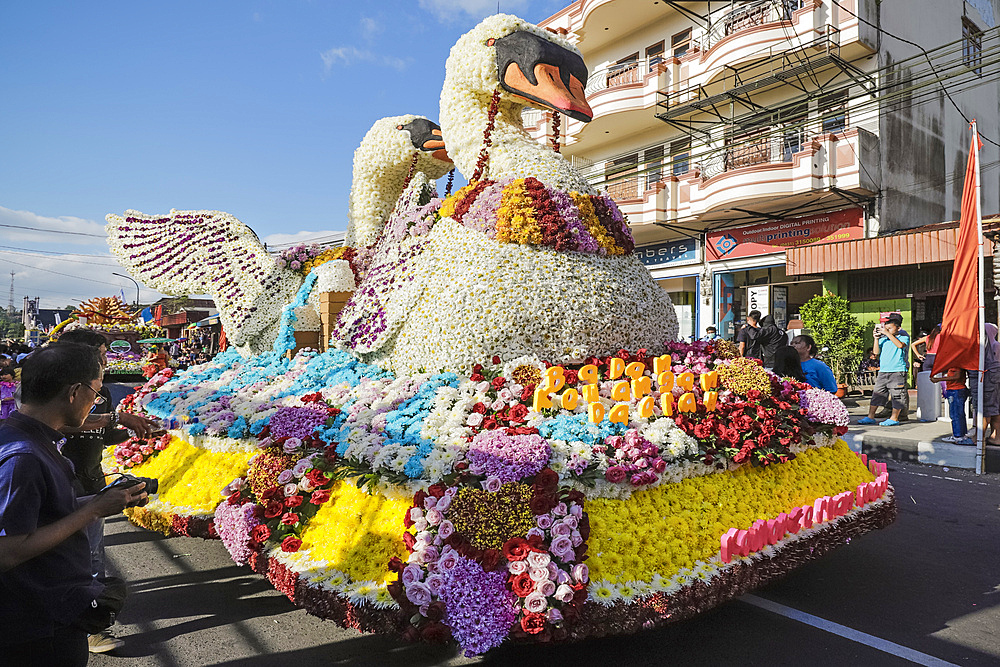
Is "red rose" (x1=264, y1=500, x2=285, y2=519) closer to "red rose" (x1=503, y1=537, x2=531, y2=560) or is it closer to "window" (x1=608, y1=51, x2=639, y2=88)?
"red rose" (x1=503, y1=537, x2=531, y2=560)

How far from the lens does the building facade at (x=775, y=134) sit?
45.4 ft

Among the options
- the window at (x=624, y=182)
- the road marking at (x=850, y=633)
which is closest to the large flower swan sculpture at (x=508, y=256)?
the road marking at (x=850, y=633)

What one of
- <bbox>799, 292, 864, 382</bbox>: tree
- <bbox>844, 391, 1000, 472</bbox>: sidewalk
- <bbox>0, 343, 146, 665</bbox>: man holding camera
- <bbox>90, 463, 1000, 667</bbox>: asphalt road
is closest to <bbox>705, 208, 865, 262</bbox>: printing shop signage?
<bbox>799, 292, 864, 382</bbox>: tree

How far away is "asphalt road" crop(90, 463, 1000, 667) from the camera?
9.51ft

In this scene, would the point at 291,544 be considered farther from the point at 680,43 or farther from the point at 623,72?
the point at 623,72

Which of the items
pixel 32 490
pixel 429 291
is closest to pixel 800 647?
pixel 429 291

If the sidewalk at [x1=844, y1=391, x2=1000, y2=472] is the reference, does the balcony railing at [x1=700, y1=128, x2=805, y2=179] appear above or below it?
above

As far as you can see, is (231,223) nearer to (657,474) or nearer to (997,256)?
(657,474)

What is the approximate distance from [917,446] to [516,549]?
7007mm

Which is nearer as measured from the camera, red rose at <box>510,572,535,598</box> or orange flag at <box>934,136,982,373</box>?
red rose at <box>510,572,535,598</box>

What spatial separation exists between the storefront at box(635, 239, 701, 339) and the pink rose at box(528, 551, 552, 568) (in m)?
16.0

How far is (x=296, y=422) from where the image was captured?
361 cm

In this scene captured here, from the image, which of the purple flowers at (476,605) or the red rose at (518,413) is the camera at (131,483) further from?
the red rose at (518,413)

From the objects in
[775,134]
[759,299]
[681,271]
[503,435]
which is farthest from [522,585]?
[681,271]
